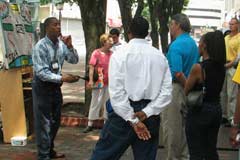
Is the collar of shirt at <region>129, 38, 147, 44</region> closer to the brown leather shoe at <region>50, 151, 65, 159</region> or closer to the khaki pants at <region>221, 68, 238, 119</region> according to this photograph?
the brown leather shoe at <region>50, 151, 65, 159</region>

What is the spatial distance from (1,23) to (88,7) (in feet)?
8.95

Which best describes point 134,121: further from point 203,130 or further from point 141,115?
point 203,130

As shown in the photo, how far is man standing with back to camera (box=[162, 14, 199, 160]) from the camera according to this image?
5586 millimetres

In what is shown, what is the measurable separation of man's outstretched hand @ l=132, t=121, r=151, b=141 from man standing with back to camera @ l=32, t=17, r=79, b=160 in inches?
81.5

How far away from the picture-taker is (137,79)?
Answer: 4102mm

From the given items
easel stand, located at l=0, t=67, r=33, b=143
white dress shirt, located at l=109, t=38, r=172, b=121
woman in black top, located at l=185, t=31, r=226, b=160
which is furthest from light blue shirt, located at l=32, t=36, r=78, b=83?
white dress shirt, located at l=109, t=38, r=172, b=121

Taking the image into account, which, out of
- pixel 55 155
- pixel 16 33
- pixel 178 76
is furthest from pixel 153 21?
pixel 178 76

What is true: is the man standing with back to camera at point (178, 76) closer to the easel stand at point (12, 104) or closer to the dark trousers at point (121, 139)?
the dark trousers at point (121, 139)

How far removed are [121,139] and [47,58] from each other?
7.33ft

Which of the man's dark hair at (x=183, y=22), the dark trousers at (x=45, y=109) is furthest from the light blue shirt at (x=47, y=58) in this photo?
the man's dark hair at (x=183, y=22)

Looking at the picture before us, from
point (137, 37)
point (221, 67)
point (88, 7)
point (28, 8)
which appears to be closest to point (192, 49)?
point (221, 67)

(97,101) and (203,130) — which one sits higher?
(203,130)

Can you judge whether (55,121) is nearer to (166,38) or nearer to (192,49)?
(192,49)

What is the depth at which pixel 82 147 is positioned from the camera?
7.35 meters
